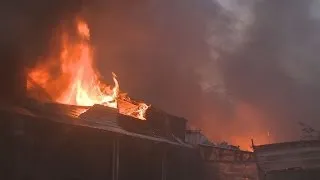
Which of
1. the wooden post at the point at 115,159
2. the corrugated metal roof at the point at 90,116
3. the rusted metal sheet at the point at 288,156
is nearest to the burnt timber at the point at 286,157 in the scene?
the rusted metal sheet at the point at 288,156

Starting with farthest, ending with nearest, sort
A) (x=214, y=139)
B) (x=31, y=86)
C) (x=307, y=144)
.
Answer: (x=214, y=139)
(x=31, y=86)
(x=307, y=144)

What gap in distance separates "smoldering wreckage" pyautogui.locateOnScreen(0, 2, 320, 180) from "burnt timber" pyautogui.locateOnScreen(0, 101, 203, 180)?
0.03 m

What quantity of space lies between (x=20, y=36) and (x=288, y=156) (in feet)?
41.8

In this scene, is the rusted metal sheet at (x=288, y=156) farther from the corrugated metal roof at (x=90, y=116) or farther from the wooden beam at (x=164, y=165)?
the wooden beam at (x=164, y=165)

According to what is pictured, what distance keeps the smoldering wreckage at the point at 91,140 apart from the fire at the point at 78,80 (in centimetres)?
6

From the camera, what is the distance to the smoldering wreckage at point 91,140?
18.4 m

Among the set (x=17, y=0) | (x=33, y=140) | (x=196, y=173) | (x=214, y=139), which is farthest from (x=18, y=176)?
(x=214, y=139)

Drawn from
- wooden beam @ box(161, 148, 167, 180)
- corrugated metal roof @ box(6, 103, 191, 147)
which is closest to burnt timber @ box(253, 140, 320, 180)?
corrugated metal roof @ box(6, 103, 191, 147)

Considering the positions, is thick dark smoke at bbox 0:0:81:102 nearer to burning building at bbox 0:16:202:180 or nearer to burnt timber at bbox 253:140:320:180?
burning building at bbox 0:16:202:180

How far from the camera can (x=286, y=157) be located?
887 inches

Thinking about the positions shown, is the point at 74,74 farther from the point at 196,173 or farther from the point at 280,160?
the point at 280,160

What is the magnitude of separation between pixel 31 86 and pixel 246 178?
13082 millimetres

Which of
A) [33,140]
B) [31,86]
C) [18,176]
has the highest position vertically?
[31,86]

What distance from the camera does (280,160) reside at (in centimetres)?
2252
